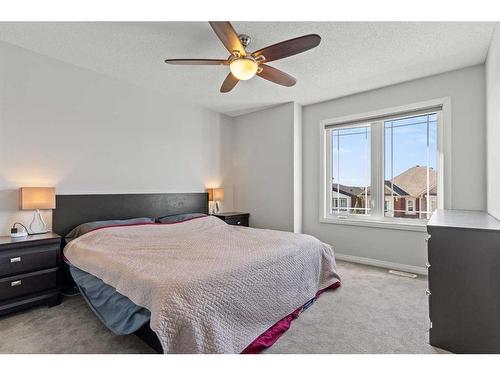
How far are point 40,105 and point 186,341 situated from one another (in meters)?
2.89

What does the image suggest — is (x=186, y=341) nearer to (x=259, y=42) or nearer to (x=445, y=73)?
(x=259, y=42)

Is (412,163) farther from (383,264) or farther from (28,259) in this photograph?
(28,259)

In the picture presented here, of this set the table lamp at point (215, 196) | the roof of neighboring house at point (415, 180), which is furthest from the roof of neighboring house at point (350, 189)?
the table lamp at point (215, 196)

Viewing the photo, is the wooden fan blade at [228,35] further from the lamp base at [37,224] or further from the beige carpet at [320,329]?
the lamp base at [37,224]

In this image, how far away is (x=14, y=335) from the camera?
6.25 ft

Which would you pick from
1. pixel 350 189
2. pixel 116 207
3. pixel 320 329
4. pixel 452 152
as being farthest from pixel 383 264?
pixel 116 207

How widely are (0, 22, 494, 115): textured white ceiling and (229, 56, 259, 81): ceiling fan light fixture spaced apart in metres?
0.38

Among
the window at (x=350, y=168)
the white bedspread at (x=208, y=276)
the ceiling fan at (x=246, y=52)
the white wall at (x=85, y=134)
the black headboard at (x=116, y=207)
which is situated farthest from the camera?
the window at (x=350, y=168)

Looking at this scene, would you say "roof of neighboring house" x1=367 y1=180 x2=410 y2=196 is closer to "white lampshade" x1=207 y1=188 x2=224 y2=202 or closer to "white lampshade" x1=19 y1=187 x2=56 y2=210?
"white lampshade" x1=207 y1=188 x2=224 y2=202

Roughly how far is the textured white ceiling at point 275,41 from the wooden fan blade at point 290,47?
341mm

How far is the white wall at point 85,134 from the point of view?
2562 millimetres

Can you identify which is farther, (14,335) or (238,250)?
(238,250)
